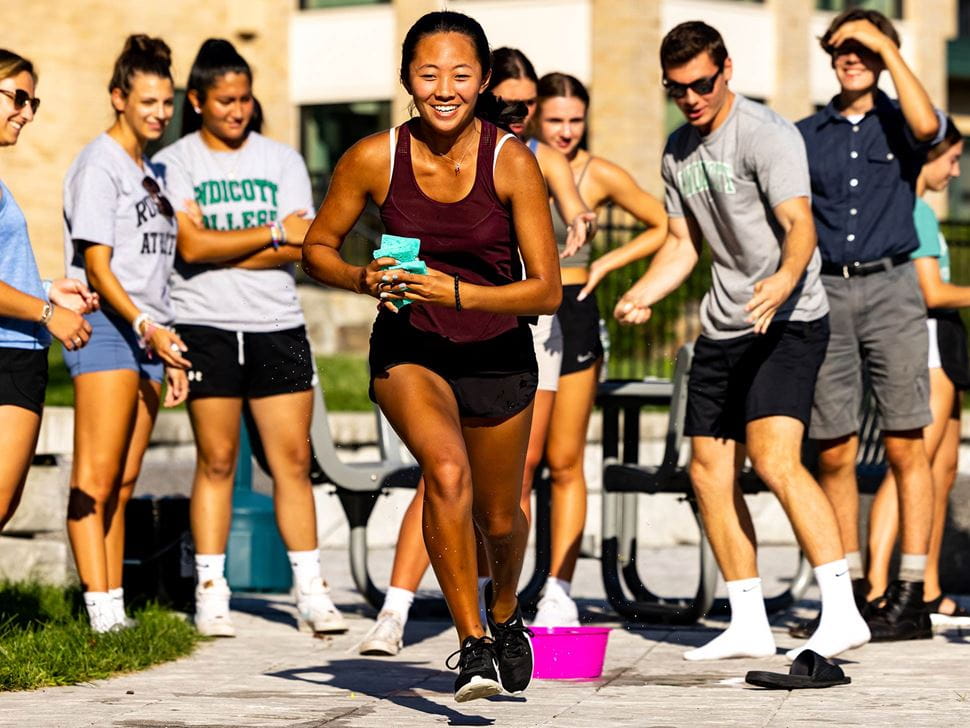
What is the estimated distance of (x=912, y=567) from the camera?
762 centimetres

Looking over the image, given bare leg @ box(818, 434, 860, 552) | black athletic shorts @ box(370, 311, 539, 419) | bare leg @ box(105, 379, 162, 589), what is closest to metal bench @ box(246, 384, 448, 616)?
bare leg @ box(105, 379, 162, 589)

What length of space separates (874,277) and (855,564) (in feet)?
4.01

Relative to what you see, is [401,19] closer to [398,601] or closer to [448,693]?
[398,601]

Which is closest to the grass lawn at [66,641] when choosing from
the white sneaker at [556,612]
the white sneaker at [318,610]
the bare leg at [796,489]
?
the white sneaker at [318,610]

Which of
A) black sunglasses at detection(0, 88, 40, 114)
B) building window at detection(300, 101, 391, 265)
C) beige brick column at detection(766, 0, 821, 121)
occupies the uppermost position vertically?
beige brick column at detection(766, 0, 821, 121)

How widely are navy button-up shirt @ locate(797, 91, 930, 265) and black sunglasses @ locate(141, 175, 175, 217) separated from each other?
2573 mm

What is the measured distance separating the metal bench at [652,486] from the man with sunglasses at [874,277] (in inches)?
23.0

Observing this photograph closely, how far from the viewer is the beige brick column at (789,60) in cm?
2744

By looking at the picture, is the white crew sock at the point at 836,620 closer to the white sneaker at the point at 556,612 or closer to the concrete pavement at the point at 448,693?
the concrete pavement at the point at 448,693

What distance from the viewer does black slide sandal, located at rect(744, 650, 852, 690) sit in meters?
6.21

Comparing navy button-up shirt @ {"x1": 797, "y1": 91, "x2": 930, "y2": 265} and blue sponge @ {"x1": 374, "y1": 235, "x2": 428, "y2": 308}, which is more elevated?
navy button-up shirt @ {"x1": 797, "y1": 91, "x2": 930, "y2": 265}

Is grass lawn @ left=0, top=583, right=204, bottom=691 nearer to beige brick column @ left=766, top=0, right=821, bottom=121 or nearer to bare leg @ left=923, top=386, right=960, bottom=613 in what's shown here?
bare leg @ left=923, top=386, right=960, bottom=613

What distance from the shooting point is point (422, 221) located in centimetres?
564

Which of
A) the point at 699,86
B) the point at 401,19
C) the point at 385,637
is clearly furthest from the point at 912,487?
the point at 401,19
